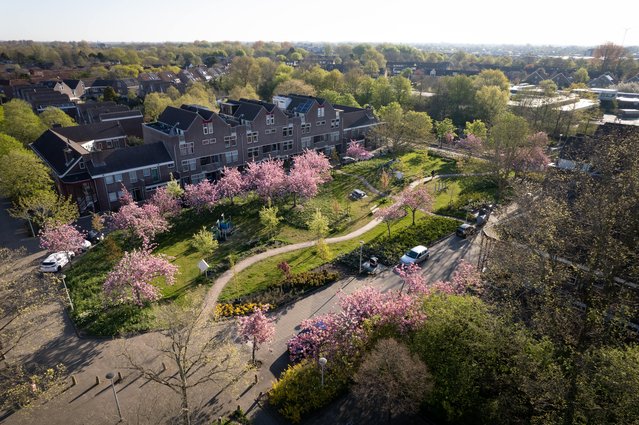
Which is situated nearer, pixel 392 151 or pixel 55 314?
pixel 55 314

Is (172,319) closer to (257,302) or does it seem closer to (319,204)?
(257,302)

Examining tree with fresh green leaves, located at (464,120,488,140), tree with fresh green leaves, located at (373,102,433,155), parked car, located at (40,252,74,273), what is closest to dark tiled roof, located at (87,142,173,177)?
parked car, located at (40,252,74,273)

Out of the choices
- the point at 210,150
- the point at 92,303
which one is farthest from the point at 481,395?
the point at 210,150

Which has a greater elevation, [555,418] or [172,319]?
[172,319]

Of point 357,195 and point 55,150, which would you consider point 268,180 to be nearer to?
point 357,195

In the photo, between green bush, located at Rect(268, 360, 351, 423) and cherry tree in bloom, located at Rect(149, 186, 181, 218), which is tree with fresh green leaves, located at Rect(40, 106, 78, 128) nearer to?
cherry tree in bloom, located at Rect(149, 186, 181, 218)

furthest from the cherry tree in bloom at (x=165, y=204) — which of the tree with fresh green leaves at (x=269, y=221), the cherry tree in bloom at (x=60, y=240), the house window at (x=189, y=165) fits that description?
the house window at (x=189, y=165)

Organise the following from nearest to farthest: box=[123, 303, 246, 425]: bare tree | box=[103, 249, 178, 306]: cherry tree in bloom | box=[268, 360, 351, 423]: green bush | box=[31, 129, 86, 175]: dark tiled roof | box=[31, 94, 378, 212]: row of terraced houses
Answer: box=[123, 303, 246, 425]: bare tree < box=[268, 360, 351, 423]: green bush < box=[103, 249, 178, 306]: cherry tree in bloom < box=[31, 94, 378, 212]: row of terraced houses < box=[31, 129, 86, 175]: dark tiled roof
